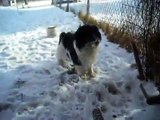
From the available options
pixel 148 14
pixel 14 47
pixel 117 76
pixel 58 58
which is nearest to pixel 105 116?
pixel 117 76

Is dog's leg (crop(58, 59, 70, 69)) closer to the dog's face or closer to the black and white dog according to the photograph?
the black and white dog

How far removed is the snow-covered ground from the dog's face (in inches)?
23.2

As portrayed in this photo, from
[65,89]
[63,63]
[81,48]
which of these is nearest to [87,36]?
[81,48]

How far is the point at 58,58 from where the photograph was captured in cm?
553

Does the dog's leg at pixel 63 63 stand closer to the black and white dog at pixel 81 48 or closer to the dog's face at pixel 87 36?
the black and white dog at pixel 81 48

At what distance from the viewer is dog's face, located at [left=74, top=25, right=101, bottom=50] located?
445 centimetres

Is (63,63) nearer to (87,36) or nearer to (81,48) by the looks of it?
(81,48)

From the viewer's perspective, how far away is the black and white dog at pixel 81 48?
447 centimetres

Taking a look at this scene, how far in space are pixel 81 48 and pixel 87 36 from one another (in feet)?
0.86

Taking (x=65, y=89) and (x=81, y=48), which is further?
(x=81, y=48)

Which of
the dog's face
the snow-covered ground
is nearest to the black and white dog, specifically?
the dog's face

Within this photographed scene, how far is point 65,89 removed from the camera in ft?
14.4

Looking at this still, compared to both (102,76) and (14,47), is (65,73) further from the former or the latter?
(14,47)

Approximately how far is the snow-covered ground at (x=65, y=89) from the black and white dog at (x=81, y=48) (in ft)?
0.62
